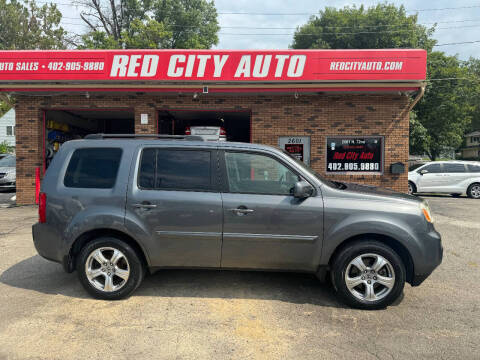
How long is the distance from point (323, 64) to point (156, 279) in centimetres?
779

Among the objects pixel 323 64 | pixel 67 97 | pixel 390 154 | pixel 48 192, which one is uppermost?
pixel 323 64

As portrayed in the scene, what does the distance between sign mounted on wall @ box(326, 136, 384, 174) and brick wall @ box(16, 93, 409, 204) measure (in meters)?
0.19

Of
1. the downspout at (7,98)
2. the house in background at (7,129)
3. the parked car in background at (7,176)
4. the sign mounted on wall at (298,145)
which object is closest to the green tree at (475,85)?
the sign mounted on wall at (298,145)

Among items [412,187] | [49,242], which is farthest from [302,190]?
[412,187]

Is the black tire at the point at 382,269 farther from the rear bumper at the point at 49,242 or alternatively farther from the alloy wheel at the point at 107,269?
the rear bumper at the point at 49,242

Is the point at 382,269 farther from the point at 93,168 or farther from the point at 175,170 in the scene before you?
the point at 93,168

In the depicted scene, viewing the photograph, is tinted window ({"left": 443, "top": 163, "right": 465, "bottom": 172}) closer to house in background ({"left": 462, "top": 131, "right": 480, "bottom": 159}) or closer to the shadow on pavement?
the shadow on pavement

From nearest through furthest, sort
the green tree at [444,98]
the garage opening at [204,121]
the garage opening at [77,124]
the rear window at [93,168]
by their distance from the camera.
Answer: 1. the rear window at [93,168]
2. the garage opening at [77,124]
3. the garage opening at [204,121]
4. the green tree at [444,98]

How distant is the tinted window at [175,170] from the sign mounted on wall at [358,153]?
757 cm

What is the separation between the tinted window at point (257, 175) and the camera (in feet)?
12.3

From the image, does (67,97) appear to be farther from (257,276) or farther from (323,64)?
(257,276)

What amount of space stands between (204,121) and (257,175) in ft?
35.7

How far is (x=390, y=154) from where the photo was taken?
1048 centimetres

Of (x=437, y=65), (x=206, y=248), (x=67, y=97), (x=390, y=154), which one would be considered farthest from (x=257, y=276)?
(x=437, y=65)
